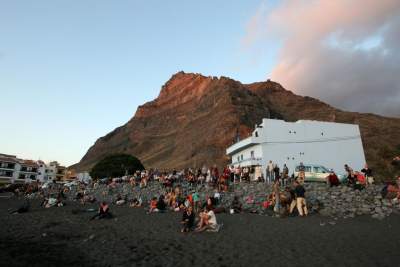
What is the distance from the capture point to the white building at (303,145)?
34.6 m

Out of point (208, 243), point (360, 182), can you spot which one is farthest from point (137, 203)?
point (360, 182)

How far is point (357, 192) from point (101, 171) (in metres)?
64.5

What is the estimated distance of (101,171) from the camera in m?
73.8

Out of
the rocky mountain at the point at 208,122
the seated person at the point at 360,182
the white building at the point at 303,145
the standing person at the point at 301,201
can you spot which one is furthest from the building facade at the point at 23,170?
the seated person at the point at 360,182

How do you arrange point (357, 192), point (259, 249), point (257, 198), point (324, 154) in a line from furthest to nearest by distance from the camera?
1. point (324, 154)
2. point (257, 198)
3. point (357, 192)
4. point (259, 249)

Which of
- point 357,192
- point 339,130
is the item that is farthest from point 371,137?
point 357,192

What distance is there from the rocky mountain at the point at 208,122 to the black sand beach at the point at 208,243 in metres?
66.0

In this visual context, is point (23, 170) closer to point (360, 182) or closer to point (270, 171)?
point (270, 171)

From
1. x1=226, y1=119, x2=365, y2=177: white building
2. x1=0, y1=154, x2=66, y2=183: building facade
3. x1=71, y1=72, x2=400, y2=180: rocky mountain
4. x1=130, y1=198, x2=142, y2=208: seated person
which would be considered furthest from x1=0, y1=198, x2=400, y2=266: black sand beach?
x1=0, y1=154, x2=66, y2=183: building facade

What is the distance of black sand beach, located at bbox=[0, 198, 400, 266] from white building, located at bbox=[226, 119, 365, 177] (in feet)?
61.5

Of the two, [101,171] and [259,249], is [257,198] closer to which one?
[259,249]

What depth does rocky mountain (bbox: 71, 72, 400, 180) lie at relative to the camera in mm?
97688

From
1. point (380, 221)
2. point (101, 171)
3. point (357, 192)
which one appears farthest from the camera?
point (101, 171)

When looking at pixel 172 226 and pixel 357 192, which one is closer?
pixel 172 226
